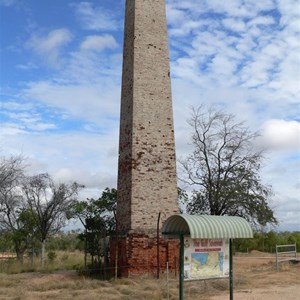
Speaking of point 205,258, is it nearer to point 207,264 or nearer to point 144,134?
point 207,264

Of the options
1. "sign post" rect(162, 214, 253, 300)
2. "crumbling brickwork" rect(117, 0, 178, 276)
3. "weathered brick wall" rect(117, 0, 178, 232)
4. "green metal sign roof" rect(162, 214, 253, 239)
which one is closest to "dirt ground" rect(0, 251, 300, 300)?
"crumbling brickwork" rect(117, 0, 178, 276)

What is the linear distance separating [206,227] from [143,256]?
7.79 metres

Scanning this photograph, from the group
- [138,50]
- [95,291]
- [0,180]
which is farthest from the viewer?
[0,180]

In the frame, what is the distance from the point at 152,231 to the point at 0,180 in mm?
8348

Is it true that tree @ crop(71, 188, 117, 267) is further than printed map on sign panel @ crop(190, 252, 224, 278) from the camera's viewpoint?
Yes

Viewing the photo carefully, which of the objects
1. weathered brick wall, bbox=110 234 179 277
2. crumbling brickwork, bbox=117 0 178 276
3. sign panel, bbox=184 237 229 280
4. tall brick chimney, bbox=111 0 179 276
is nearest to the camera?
sign panel, bbox=184 237 229 280

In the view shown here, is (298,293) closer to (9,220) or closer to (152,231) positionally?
(152,231)

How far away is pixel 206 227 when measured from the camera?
10.6 meters

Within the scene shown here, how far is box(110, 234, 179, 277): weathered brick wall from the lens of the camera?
1775 cm

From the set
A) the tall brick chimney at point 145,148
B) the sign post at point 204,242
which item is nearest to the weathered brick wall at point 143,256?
the tall brick chimney at point 145,148

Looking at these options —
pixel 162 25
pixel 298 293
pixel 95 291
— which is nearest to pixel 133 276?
pixel 95 291

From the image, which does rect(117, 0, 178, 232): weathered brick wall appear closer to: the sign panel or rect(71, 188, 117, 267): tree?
rect(71, 188, 117, 267): tree

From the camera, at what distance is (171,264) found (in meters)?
18.3

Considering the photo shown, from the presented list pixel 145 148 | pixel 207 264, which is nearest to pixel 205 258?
pixel 207 264
